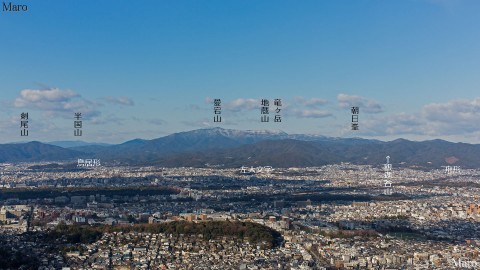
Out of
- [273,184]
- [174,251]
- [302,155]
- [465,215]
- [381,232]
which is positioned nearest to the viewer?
[174,251]

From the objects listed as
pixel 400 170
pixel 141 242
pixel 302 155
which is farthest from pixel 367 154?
pixel 141 242

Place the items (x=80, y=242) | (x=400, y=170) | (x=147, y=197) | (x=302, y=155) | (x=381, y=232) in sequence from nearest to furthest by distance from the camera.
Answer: (x=80, y=242) < (x=381, y=232) < (x=147, y=197) < (x=400, y=170) < (x=302, y=155)

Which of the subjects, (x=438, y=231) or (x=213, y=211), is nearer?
(x=438, y=231)

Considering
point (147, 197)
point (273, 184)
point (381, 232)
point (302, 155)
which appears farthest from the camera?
point (302, 155)

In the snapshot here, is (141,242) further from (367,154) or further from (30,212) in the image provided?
(367,154)

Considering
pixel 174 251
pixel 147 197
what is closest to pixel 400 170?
pixel 147 197

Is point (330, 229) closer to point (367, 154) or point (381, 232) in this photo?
point (381, 232)

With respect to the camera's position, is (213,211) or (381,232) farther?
(213,211)

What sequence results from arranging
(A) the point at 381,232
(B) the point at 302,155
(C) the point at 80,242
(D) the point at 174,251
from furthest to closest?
(B) the point at 302,155 → (A) the point at 381,232 → (C) the point at 80,242 → (D) the point at 174,251
